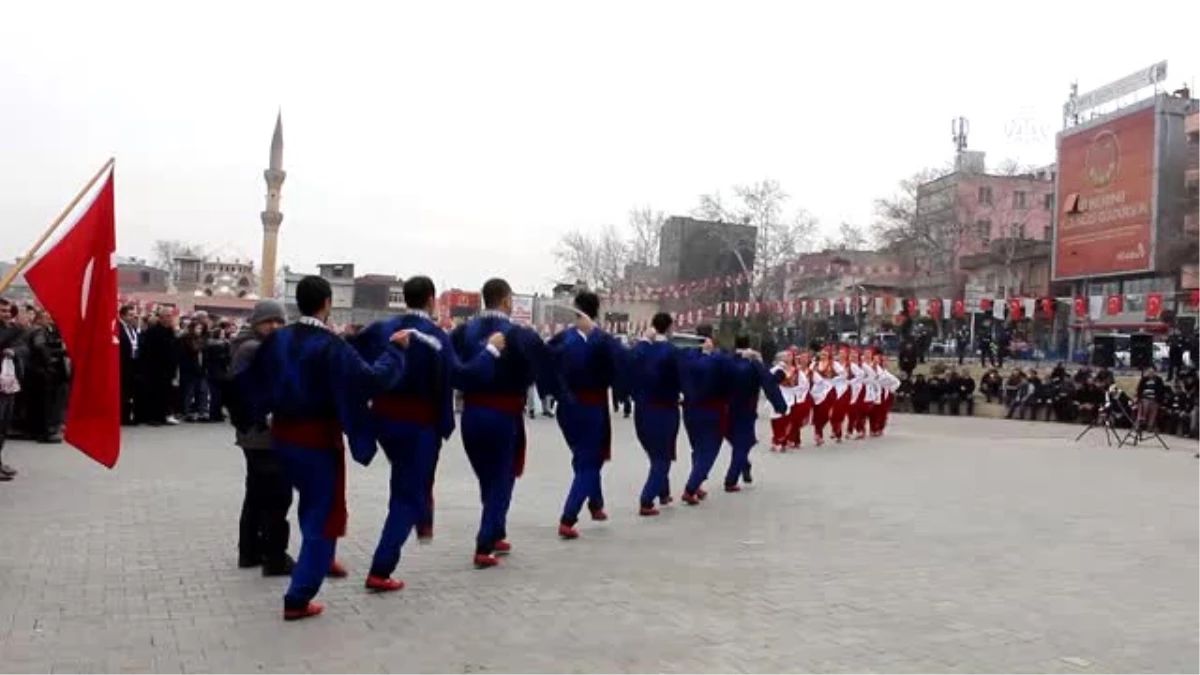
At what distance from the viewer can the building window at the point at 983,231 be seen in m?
65.3

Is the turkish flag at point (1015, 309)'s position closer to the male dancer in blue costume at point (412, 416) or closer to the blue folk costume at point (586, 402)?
the blue folk costume at point (586, 402)

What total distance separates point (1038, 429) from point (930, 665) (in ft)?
75.6

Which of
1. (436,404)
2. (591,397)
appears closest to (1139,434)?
(591,397)

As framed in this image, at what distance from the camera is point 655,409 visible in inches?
397

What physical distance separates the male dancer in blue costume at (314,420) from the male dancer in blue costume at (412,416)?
1.93 ft

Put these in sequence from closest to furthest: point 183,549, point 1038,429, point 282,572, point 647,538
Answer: point 282,572 → point 183,549 → point 647,538 → point 1038,429

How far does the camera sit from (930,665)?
5375 millimetres

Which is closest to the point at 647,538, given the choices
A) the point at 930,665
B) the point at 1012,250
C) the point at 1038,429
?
the point at 930,665

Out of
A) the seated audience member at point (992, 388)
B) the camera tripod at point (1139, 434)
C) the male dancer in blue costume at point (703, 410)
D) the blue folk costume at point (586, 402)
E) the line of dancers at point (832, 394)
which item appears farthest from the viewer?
the seated audience member at point (992, 388)

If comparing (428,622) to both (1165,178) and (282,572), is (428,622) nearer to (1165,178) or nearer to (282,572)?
(282,572)

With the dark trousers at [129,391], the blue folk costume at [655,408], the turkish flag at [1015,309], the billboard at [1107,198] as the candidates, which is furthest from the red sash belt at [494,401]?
the billboard at [1107,198]

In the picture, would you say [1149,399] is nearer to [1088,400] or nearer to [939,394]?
[1088,400]

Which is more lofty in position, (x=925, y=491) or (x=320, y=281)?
(x=320, y=281)

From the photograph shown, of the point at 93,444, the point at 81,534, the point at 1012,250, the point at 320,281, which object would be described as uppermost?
the point at 1012,250
